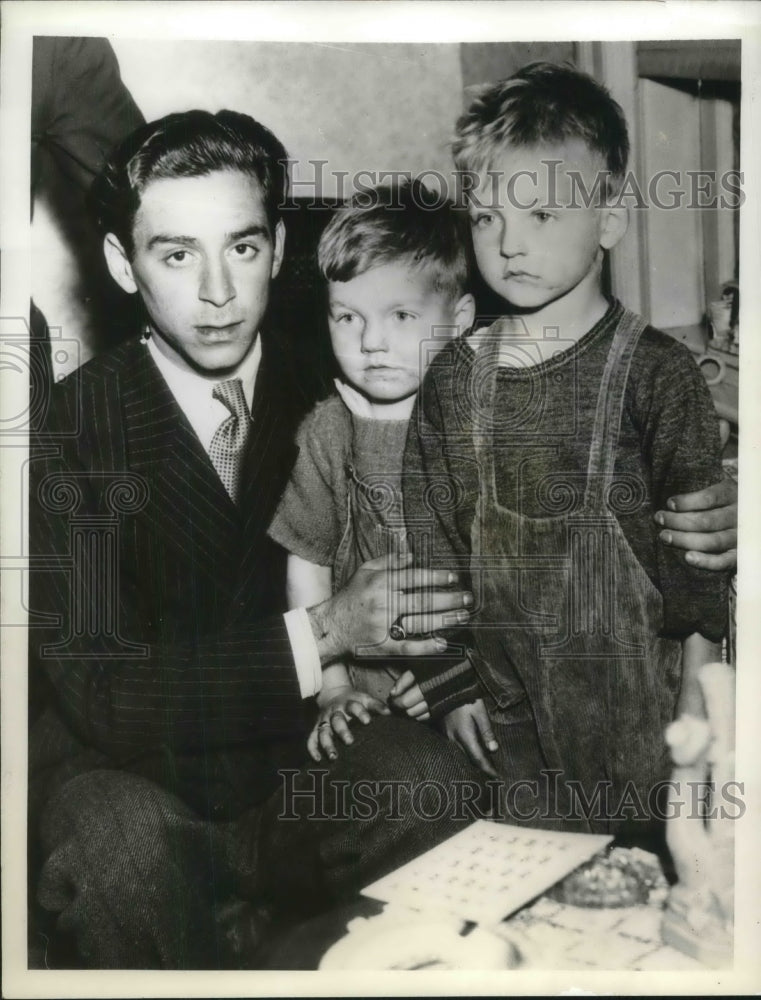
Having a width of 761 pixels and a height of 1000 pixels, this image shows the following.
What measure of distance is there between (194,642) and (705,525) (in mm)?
1141

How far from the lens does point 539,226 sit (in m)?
2.26

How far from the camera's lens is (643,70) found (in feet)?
7.48

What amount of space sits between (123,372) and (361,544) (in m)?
0.64

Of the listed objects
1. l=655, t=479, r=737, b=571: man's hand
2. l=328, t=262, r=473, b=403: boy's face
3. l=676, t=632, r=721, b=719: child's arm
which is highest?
l=328, t=262, r=473, b=403: boy's face

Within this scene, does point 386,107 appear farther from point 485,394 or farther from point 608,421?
point 608,421

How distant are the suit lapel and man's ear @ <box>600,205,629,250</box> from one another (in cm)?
99

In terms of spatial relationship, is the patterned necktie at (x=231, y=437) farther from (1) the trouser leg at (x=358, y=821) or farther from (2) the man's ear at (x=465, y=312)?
(1) the trouser leg at (x=358, y=821)

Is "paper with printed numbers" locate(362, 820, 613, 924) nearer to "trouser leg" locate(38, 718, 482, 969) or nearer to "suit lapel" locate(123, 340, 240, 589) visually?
"trouser leg" locate(38, 718, 482, 969)

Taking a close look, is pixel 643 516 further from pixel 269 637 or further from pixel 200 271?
pixel 200 271

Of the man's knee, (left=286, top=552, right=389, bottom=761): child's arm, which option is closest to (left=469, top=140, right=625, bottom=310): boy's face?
(left=286, top=552, right=389, bottom=761): child's arm

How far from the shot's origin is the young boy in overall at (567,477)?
7.41 feet

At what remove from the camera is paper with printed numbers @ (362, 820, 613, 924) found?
2.27 meters
